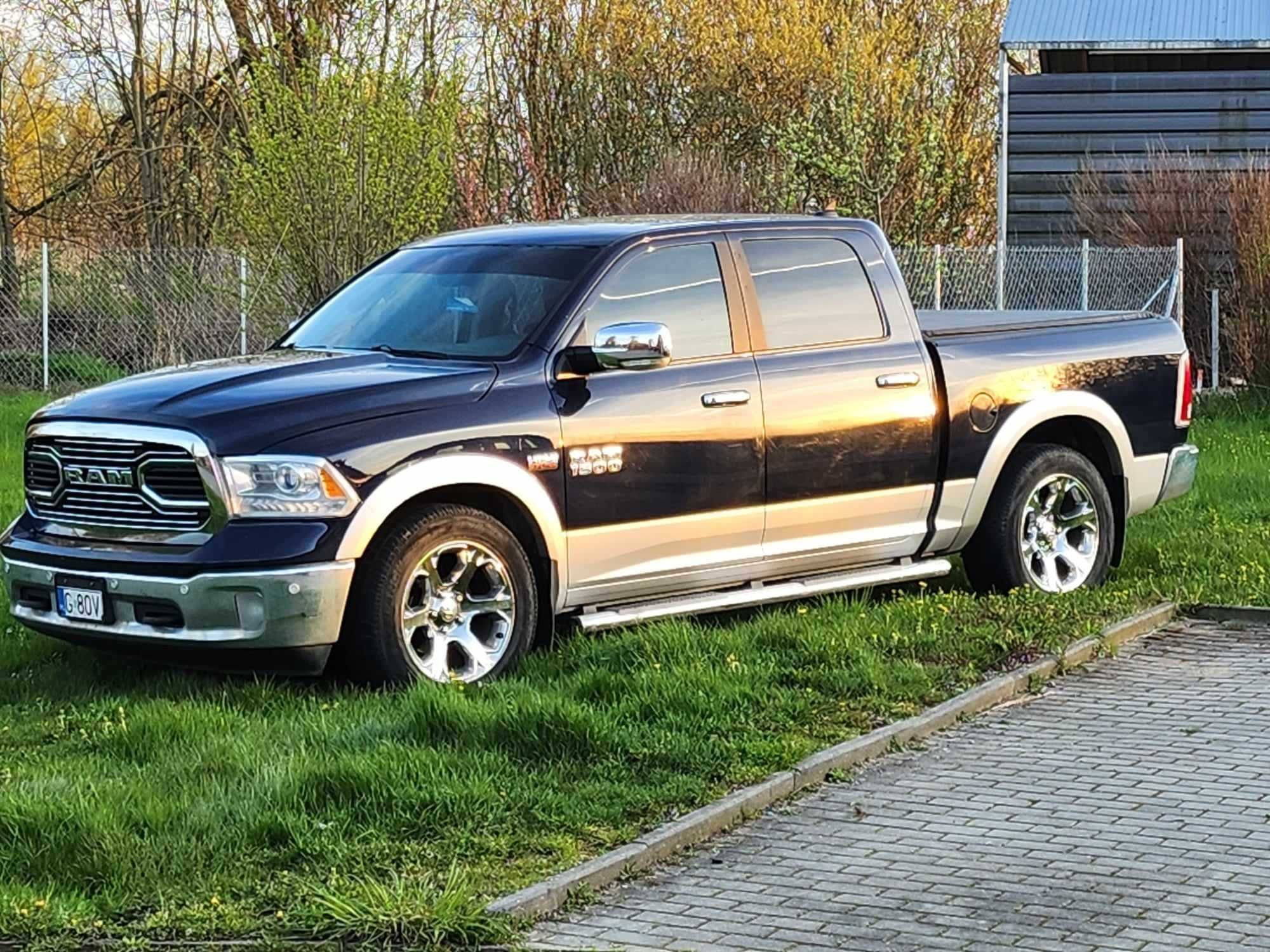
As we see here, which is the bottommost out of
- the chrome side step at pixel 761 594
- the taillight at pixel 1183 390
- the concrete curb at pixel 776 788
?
the concrete curb at pixel 776 788

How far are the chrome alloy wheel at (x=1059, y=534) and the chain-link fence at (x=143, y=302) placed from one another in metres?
13.4

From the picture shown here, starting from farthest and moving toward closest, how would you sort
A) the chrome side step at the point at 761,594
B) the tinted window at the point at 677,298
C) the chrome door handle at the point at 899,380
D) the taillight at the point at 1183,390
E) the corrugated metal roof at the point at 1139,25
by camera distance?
the corrugated metal roof at the point at 1139,25 → the taillight at the point at 1183,390 → the chrome door handle at the point at 899,380 → the tinted window at the point at 677,298 → the chrome side step at the point at 761,594

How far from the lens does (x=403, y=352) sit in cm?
826

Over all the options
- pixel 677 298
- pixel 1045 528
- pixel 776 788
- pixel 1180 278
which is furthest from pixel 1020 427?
pixel 1180 278

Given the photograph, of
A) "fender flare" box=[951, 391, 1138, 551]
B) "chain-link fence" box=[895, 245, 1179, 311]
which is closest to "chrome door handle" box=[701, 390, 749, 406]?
"fender flare" box=[951, 391, 1138, 551]

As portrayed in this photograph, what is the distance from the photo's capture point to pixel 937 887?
17.3ft

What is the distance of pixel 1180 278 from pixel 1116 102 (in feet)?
17.9

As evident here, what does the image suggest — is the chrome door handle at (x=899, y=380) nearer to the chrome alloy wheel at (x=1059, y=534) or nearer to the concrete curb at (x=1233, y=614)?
the chrome alloy wheel at (x=1059, y=534)

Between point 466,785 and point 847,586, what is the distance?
333 cm

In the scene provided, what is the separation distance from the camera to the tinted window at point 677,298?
824 cm

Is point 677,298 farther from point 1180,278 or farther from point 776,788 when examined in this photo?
point 1180,278

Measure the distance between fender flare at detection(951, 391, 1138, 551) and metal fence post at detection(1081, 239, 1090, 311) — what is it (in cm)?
1383

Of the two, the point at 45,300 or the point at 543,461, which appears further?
the point at 45,300

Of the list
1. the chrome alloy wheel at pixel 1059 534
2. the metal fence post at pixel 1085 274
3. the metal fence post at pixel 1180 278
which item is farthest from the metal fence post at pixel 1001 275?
the chrome alloy wheel at pixel 1059 534
